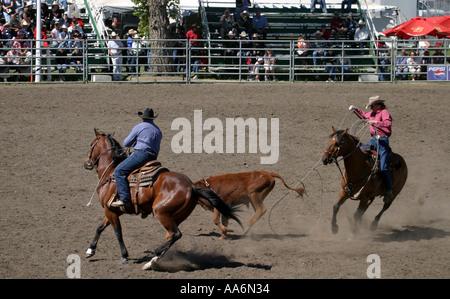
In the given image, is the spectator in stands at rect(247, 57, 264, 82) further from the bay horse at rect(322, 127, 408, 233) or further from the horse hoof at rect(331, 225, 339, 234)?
the horse hoof at rect(331, 225, 339, 234)

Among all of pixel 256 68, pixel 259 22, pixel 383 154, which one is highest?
pixel 259 22

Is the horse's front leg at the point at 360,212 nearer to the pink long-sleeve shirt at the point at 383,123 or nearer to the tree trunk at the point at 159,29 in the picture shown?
the pink long-sleeve shirt at the point at 383,123

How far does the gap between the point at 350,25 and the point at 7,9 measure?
1292 cm

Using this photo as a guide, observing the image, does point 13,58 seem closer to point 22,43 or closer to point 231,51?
point 22,43

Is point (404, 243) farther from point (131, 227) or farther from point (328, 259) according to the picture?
point (131, 227)

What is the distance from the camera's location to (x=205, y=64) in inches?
784

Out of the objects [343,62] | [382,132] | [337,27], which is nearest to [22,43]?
[343,62]

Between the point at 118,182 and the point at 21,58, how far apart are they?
12.3m

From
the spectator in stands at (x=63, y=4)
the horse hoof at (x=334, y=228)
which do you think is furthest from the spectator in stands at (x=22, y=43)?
the horse hoof at (x=334, y=228)

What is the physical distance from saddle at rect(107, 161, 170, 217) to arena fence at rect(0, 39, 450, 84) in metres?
10.6

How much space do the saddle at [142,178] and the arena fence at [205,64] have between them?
1058 cm

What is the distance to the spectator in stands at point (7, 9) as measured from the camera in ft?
77.5

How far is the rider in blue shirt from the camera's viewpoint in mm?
7824

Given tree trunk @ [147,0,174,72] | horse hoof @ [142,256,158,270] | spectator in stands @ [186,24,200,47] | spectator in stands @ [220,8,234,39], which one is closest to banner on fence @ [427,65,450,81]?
spectator in stands @ [220,8,234,39]
